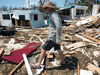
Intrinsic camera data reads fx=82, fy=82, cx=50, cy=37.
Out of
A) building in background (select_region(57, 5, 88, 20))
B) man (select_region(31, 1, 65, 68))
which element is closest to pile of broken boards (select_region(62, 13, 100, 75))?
man (select_region(31, 1, 65, 68))

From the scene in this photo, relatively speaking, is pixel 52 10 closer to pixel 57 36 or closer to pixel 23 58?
pixel 57 36

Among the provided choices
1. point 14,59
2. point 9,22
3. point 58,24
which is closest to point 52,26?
point 58,24

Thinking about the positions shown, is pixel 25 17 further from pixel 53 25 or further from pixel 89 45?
pixel 53 25

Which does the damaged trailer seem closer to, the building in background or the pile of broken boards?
the pile of broken boards

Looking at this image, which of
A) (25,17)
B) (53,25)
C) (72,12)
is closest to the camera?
(53,25)

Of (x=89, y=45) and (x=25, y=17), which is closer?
(x=89, y=45)

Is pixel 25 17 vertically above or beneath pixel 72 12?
beneath

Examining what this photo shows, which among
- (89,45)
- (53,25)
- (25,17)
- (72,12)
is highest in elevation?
(72,12)

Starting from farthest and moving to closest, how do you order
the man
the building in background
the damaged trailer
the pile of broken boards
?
the building in background → the damaged trailer → the pile of broken boards → the man

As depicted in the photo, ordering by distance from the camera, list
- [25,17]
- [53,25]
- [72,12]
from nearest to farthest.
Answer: [53,25]
[25,17]
[72,12]

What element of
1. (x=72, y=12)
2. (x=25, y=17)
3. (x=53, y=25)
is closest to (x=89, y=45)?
(x=53, y=25)

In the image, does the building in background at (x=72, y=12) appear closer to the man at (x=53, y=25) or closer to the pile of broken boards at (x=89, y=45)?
the pile of broken boards at (x=89, y=45)

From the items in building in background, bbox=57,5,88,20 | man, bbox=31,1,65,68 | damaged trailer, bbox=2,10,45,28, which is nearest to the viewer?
man, bbox=31,1,65,68

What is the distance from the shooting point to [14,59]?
2916mm
